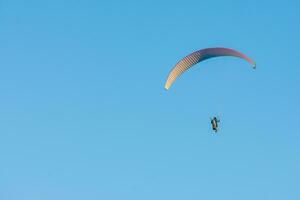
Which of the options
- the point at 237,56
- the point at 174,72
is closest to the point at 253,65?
the point at 237,56

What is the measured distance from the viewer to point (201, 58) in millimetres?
58094

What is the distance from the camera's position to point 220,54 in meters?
57.6

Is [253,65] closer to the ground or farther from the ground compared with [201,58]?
closer to the ground

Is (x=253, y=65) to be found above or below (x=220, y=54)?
below

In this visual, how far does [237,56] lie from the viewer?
5594 cm

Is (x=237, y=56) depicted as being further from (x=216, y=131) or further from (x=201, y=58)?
(x=216, y=131)

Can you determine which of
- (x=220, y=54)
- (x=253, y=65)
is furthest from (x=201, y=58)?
(x=253, y=65)

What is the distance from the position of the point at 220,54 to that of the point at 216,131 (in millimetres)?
7721

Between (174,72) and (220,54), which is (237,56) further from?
(174,72)

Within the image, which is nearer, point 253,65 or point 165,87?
point 253,65

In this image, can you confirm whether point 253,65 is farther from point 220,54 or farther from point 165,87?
point 165,87

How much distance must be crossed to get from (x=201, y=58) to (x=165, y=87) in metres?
4.59

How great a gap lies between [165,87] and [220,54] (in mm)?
6215

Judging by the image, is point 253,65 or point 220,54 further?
point 220,54
